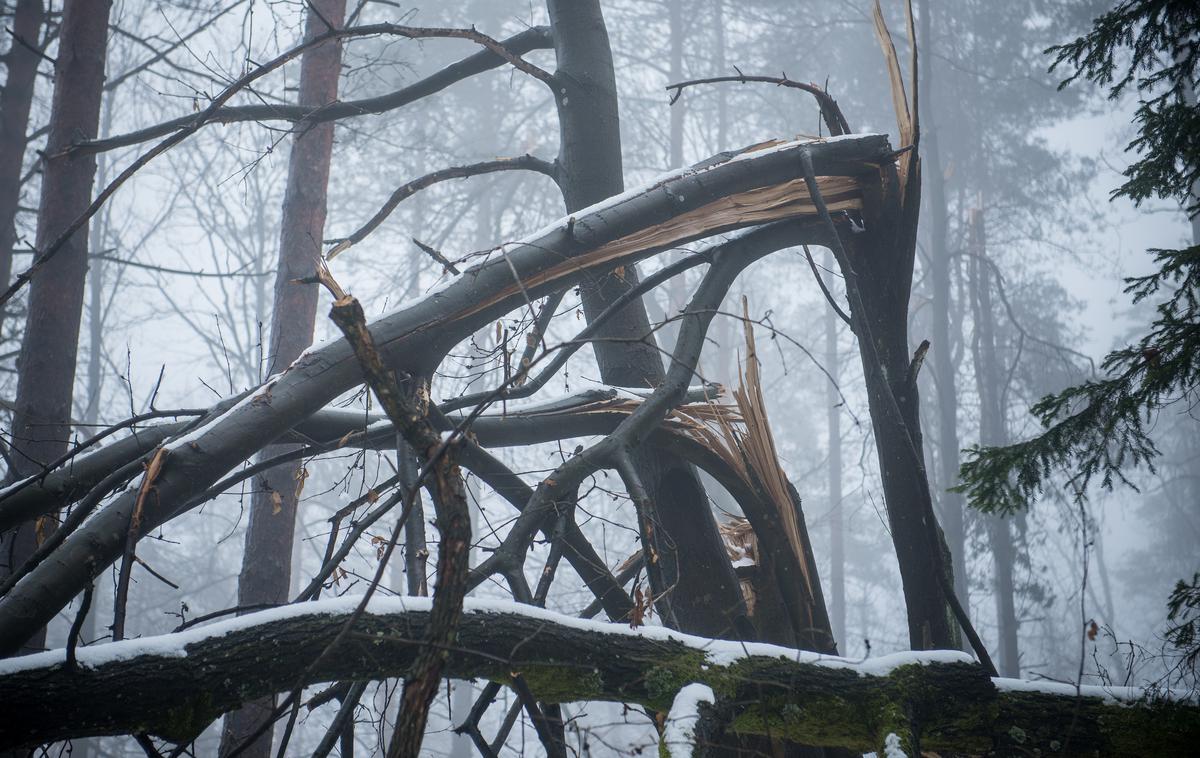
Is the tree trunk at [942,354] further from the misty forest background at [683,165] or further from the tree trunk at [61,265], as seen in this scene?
the tree trunk at [61,265]

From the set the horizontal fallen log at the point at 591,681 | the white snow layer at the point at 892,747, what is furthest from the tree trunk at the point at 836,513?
the white snow layer at the point at 892,747

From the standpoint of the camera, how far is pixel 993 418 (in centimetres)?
1570

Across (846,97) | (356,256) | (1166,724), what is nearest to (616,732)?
(356,256)

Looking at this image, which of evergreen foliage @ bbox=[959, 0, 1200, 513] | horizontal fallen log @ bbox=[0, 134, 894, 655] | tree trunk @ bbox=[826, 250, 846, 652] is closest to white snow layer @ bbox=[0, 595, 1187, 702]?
horizontal fallen log @ bbox=[0, 134, 894, 655]

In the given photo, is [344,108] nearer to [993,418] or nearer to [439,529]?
[439,529]

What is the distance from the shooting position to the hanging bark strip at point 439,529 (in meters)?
1.49

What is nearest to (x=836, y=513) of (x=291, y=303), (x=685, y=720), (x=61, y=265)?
(x=291, y=303)

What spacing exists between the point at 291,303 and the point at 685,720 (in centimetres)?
545

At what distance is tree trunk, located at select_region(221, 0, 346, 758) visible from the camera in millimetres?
5895

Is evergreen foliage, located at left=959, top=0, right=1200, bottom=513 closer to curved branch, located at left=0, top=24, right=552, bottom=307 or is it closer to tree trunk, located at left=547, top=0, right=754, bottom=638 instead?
tree trunk, located at left=547, top=0, right=754, bottom=638

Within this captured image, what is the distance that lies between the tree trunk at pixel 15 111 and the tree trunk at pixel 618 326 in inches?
236

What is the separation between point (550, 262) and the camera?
3.02 metres

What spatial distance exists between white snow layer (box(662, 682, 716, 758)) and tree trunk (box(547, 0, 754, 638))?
1254mm

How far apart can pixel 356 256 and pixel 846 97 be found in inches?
430
